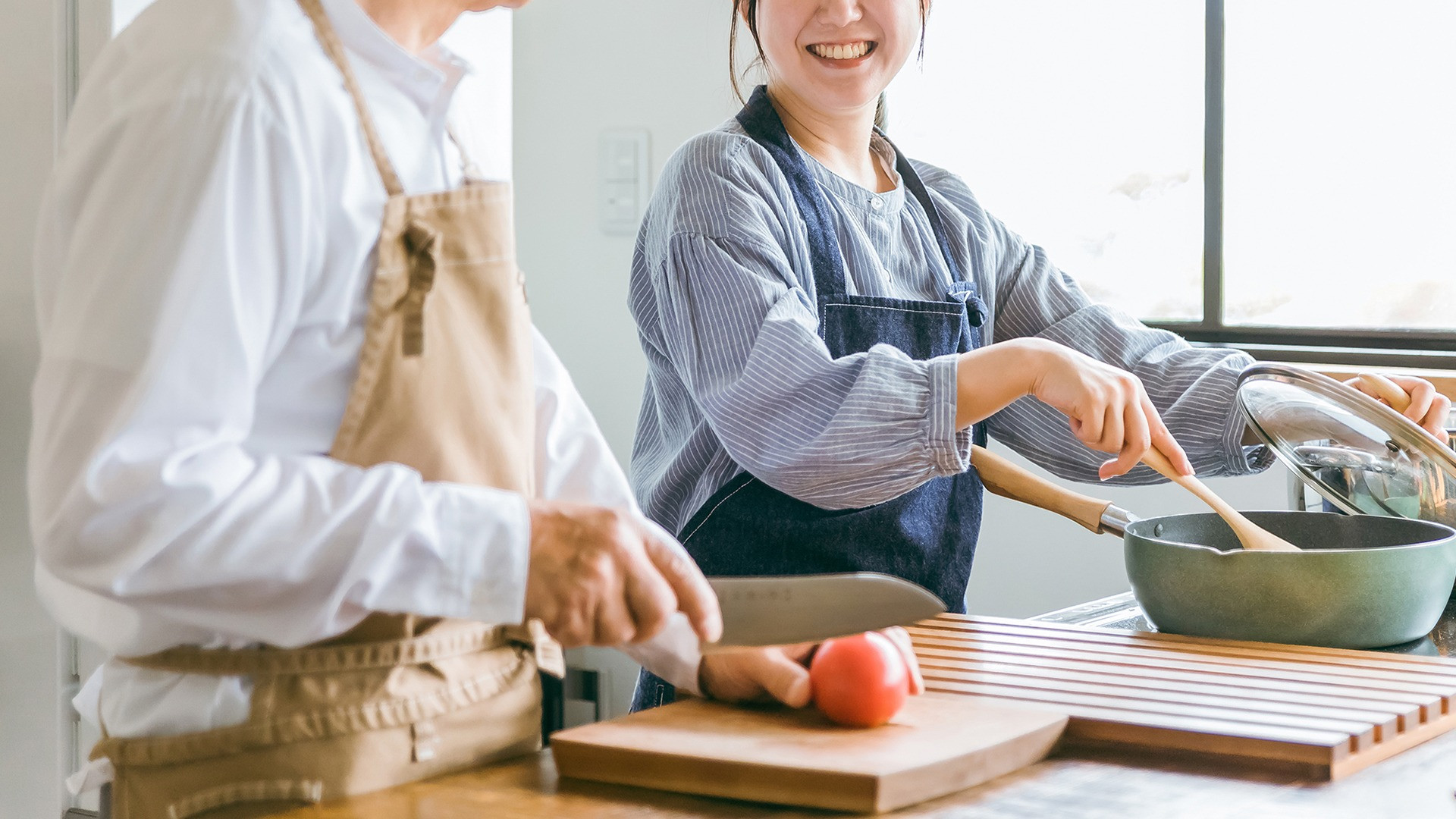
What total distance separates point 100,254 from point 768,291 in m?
0.62

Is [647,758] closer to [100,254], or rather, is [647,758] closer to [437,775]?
[437,775]

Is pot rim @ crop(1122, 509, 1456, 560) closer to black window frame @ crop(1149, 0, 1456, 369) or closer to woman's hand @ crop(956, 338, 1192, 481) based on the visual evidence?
woman's hand @ crop(956, 338, 1192, 481)

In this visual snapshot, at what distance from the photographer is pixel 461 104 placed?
3.01ft

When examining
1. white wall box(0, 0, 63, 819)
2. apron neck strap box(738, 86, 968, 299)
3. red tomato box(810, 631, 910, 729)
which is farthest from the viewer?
white wall box(0, 0, 63, 819)

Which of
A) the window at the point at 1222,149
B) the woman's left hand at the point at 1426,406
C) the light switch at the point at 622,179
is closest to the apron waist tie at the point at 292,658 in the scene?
the woman's left hand at the point at 1426,406

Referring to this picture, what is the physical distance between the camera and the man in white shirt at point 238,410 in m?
0.66

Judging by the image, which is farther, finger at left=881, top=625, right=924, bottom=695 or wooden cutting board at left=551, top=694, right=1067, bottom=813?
finger at left=881, top=625, right=924, bottom=695

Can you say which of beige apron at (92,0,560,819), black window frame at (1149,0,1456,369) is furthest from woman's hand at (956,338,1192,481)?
black window frame at (1149,0,1456,369)

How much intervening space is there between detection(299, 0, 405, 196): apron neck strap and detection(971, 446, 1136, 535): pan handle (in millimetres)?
719

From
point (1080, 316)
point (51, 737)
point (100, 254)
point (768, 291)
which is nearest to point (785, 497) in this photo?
point (768, 291)

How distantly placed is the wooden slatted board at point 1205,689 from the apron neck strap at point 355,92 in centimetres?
51

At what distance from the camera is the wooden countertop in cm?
76

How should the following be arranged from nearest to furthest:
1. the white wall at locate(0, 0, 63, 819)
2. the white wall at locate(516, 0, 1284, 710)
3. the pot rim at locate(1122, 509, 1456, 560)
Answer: the pot rim at locate(1122, 509, 1456, 560) → the white wall at locate(0, 0, 63, 819) → the white wall at locate(516, 0, 1284, 710)

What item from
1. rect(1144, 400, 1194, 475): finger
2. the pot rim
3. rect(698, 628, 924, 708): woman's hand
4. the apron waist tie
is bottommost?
rect(698, 628, 924, 708): woman's hand
